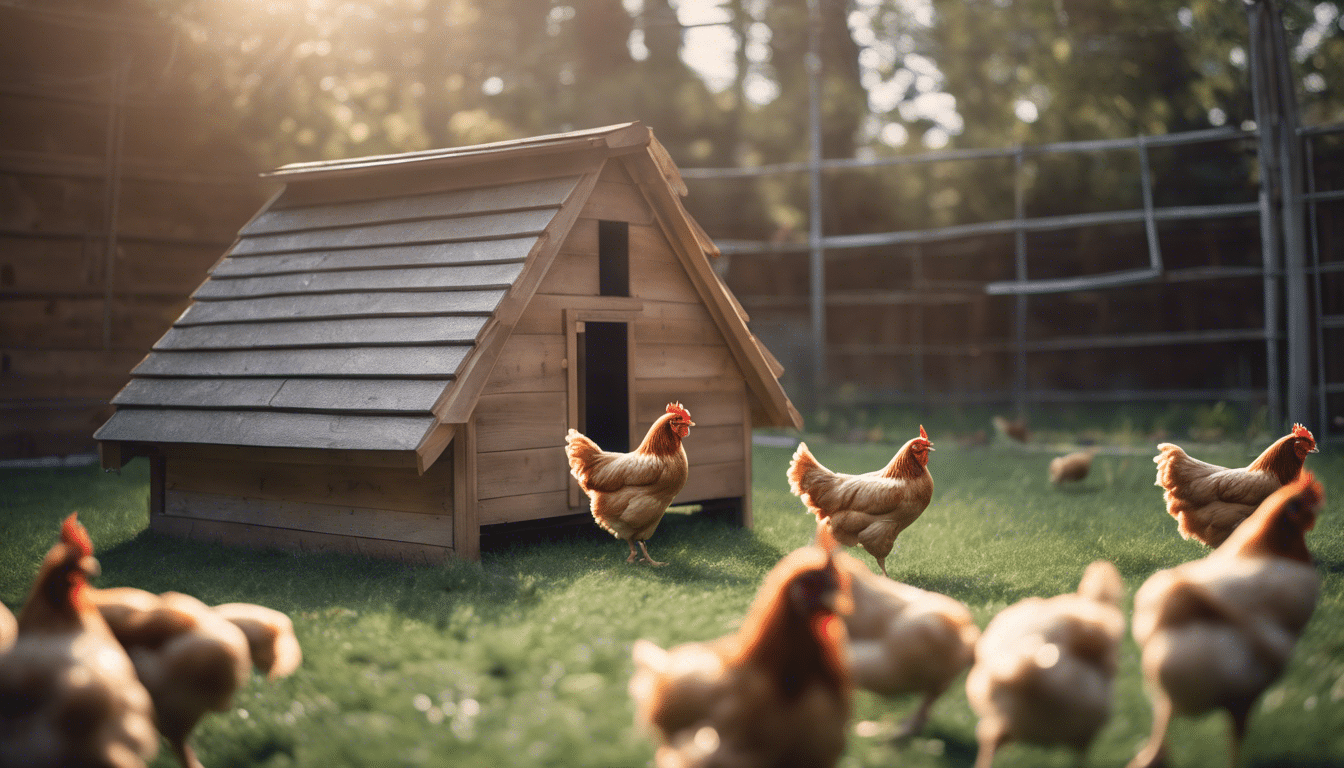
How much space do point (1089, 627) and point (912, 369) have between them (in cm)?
1412

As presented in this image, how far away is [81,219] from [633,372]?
860cm

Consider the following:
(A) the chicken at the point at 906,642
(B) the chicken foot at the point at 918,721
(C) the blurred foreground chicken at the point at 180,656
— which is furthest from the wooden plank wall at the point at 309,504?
(B) the chicken foot at the point at 918,721

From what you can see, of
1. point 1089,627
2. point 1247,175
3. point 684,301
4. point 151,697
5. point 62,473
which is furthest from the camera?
point 1247,175

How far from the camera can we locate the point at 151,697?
343 centimetres

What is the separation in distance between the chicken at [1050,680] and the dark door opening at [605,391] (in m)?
5.40

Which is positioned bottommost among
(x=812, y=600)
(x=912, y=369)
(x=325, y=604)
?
(x=325, y=604)

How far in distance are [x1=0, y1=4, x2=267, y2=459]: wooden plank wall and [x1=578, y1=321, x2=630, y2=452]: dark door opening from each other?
7.06 meters

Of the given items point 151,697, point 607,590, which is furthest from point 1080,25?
point 151,697

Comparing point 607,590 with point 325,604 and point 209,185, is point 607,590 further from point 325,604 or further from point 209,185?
point 209,185

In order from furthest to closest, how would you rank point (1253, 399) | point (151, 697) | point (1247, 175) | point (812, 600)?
point (1247, 175), point (1253, 399), point (151, 697), point (812, 600)

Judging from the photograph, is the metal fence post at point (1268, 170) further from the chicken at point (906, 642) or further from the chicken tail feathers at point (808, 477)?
the chicken at point (906, 642)

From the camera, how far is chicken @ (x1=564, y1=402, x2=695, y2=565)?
6340 millimetres

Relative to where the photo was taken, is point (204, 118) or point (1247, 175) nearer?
point (204, 118)

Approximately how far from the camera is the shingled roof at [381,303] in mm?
6078
